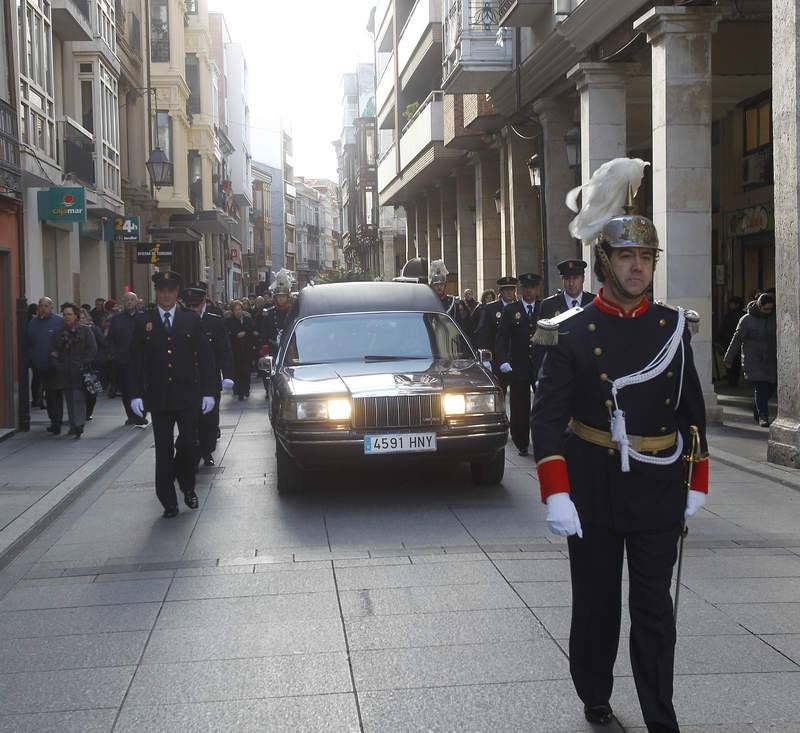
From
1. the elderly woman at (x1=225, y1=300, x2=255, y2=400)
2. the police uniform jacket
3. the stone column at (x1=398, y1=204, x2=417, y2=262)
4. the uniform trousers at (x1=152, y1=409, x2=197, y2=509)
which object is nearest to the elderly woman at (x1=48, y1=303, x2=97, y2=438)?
the elderly woman at (x1=225, y1=300, x2=255, y2=400)

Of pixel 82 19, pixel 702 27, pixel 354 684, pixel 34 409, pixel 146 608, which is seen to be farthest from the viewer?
pixel 82 19

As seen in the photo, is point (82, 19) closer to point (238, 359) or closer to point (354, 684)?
point (238, 359)

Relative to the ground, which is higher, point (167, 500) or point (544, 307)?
point (544, 307)

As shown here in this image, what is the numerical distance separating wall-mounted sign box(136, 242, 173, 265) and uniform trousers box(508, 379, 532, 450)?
62.0 feet

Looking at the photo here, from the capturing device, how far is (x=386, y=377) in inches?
398

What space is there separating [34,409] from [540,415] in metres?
16.8

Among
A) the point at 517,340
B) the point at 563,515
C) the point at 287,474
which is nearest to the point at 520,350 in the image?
the point at 517,340

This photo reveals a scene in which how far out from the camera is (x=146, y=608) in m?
6.48

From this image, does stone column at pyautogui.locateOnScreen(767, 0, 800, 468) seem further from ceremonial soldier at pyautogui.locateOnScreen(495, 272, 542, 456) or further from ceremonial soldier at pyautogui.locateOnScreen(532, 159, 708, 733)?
ceremonial soldier at pyautogui.locateOnScreen(532, 159, 708, 733)

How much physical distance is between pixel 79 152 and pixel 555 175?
33.1 feet

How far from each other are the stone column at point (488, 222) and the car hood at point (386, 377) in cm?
2050

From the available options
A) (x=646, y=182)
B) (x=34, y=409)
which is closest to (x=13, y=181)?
(x=34, y=409)

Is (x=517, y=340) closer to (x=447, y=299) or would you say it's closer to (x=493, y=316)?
(x=493, y=316)

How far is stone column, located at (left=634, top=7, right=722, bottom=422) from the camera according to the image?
15.0m
